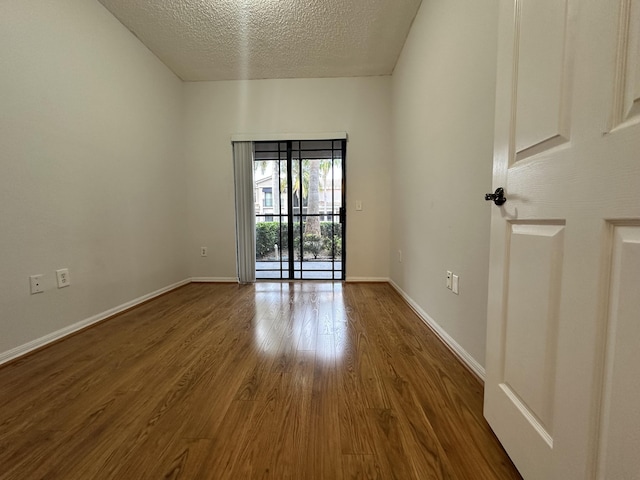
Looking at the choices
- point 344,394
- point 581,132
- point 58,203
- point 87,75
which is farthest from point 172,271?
point 581,132

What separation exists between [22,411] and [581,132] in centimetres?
208

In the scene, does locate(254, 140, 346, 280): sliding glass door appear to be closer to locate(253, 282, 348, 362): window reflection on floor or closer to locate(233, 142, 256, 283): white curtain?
locate(233, 142, 256, 283): white curtain

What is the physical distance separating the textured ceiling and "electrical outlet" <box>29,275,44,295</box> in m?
2.18

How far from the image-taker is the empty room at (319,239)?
1.90 ft

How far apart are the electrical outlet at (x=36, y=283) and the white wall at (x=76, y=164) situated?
3 cm

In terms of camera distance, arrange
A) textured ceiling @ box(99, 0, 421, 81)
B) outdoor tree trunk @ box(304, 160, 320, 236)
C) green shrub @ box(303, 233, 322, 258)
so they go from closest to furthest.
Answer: textured ceiling @ box(99, 0, 421, 81) → outdoor tree trunk @ box(304, 160, 320, 236) → green shrub @ box(303, 233, 322, 258)

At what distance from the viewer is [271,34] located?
2416 mm

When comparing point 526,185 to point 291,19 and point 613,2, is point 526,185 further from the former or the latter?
point 291,19

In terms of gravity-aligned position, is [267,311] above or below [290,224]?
below

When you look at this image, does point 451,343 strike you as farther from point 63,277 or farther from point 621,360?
point 63,277

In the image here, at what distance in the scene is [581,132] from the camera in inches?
22.3

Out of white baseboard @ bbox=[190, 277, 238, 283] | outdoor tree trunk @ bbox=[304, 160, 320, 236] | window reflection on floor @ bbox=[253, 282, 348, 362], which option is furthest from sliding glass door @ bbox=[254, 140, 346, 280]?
window reflection on floor @ bbox=[253, 282, 348, 362]

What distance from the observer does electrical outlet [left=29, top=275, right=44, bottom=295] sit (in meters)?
1.58

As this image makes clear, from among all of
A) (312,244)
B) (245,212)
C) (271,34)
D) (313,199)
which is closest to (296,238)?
(312,244)
